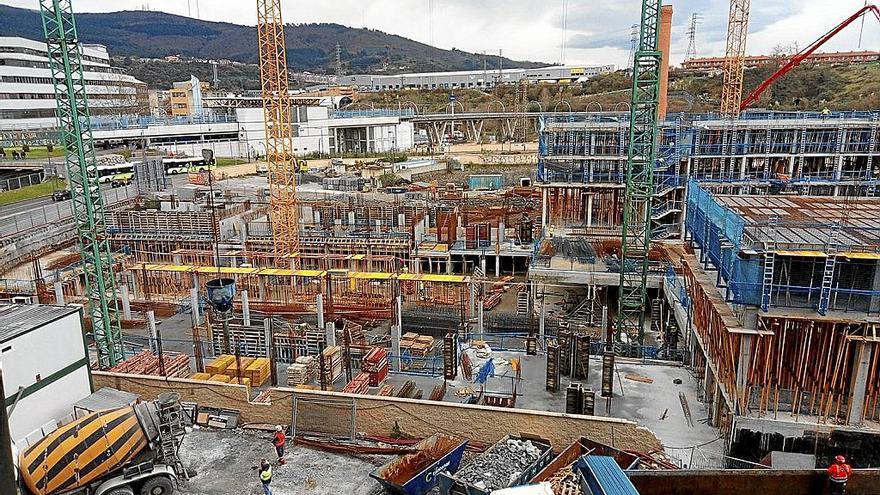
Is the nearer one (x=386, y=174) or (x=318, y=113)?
(x=386, y=174)

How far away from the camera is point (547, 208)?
32.2 meters

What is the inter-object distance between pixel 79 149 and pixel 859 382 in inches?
817

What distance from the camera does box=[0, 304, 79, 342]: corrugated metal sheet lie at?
38.3 ft

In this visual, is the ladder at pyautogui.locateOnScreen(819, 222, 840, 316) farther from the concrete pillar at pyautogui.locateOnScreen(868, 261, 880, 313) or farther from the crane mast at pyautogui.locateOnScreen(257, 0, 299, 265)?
the crane mast at pyautogui.locateOnScreen(257, 0, 299, 265)

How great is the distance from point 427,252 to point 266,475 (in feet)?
63.4

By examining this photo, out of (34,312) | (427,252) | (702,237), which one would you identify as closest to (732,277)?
(702,237)

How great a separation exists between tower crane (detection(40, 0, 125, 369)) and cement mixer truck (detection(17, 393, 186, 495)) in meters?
8.99

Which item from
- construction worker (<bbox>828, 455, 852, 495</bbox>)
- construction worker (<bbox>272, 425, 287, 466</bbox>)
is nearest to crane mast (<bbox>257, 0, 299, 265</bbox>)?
construction worker (<bbox>272, 425, 287, 466</bbox>)

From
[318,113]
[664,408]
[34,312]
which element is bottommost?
[664,408]

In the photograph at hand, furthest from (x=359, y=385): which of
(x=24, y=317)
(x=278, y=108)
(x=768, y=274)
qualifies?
(x=278, y=108)

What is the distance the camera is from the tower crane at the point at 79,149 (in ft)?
54.5

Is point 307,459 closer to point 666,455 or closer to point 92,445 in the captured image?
point 92,445

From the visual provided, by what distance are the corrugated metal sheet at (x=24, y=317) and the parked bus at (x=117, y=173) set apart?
123ft

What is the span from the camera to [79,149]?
17.3 m
